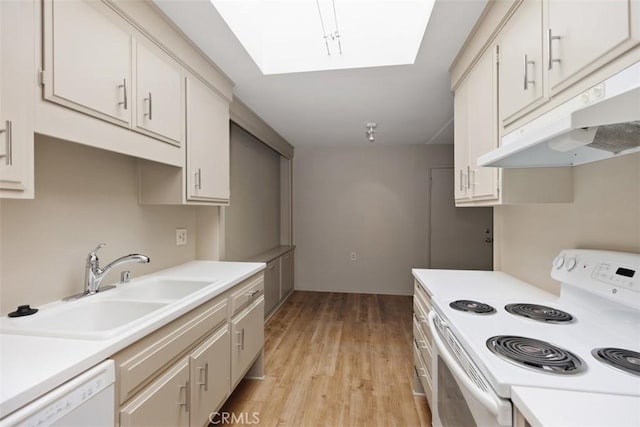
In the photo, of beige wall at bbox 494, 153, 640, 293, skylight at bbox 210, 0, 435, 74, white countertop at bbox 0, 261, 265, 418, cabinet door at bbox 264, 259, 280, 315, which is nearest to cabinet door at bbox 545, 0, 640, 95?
beige wall at bbox 494, 153, 640, 293

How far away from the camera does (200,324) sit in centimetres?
143

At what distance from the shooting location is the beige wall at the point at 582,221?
3.65 ft

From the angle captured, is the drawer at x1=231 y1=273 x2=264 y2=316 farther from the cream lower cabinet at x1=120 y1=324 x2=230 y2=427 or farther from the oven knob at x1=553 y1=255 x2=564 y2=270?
the oven knob at x1=553 y1=255 x2=564 y2=270

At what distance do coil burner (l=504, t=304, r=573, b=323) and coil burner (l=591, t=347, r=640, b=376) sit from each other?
0.23 meters

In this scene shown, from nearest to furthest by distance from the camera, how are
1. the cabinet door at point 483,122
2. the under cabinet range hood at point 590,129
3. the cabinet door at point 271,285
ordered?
the under cabinet range hood at point 590,129 < the cabinet door at point 483,122 < the cabinet door at point 271,285

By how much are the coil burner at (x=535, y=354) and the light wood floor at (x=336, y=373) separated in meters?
1.22

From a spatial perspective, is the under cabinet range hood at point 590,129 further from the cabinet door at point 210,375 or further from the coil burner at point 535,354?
the cabinet door at point 210,375

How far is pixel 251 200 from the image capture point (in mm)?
3631

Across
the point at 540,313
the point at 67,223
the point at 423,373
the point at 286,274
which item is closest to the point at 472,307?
the point at 540,313

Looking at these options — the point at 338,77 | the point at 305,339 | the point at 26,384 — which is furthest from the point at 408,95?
the point at 26,384

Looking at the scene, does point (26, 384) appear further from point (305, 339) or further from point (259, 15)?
point (305, 339)

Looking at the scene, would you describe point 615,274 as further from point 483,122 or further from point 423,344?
point 423,344

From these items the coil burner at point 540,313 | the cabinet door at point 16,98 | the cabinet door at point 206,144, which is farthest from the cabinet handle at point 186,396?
the coil burner at point 540,313

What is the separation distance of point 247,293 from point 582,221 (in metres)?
1.91
